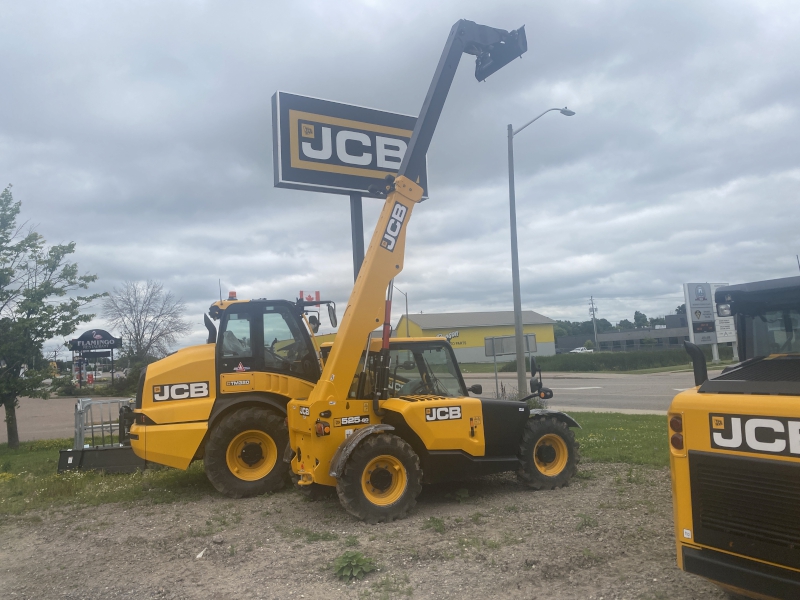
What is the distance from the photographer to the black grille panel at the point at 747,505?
3336mm

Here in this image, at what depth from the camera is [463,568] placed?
524 cm

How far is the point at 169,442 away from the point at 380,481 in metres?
3.12

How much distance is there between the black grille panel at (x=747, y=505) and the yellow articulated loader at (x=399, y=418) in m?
3.58

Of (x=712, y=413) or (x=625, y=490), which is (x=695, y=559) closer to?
(x=712, y=413)

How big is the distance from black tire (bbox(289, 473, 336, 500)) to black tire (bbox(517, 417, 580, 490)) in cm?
243

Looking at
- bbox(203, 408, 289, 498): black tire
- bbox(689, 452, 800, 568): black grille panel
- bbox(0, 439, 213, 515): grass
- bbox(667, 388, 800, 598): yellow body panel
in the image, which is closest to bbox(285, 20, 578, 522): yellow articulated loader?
bbox(203, 408, 289, 498): black tire

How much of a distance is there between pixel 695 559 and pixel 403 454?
11.6 feet

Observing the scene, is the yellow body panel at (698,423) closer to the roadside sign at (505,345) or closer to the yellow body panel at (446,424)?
the yellow body panel at (446,424)

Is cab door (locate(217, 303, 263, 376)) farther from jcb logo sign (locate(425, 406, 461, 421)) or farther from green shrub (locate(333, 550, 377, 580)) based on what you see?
green shrub (locate(333, 550, 377, 580))

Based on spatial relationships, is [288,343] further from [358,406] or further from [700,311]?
[700,311]

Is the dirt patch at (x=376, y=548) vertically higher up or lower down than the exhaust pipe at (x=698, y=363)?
lower down

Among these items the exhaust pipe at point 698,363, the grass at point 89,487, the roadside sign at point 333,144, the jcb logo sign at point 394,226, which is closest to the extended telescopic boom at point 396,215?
the jcb logo sign at point 394,226

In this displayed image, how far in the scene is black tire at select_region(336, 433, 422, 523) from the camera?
6586mm

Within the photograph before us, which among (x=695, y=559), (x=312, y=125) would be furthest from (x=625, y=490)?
(x=312, y=125)
